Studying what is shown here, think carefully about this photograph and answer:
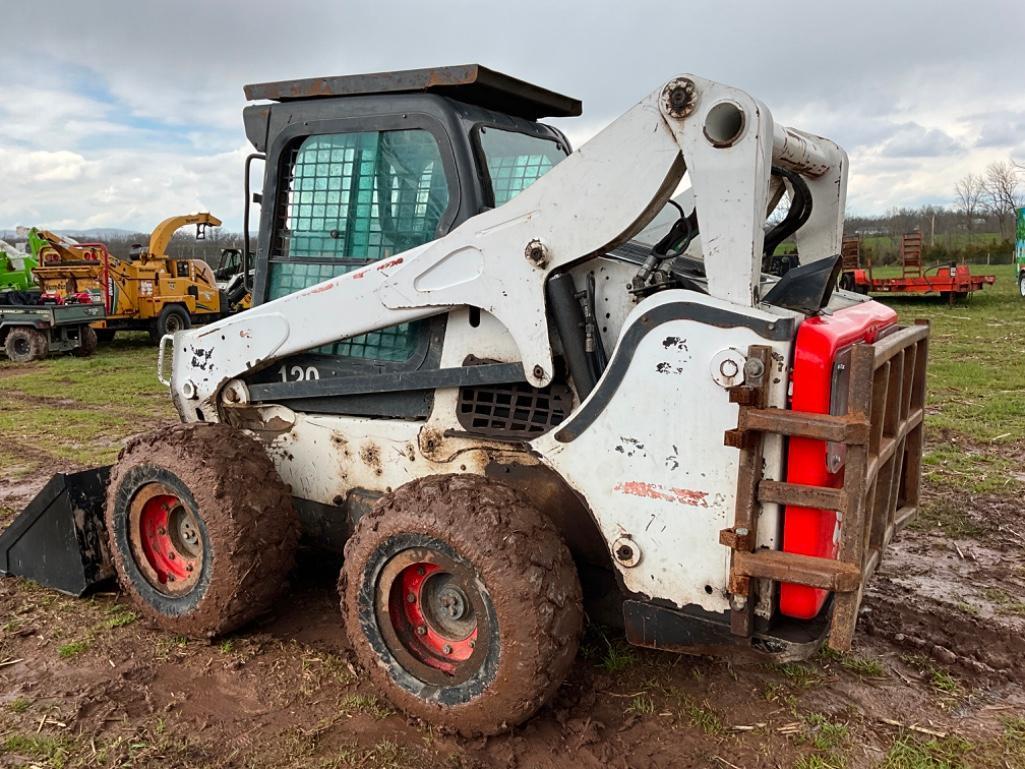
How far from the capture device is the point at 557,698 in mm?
3469

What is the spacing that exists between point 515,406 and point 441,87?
1.40 m

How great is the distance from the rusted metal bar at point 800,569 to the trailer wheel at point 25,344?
15702 mm

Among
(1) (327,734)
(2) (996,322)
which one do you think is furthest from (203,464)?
(2) (996,322)

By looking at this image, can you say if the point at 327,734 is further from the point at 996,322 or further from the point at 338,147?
the point at 996,322

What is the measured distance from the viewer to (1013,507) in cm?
582

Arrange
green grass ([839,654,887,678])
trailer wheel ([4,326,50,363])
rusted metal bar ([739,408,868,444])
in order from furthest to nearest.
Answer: trailer wheel ([4,326,50,363]), green grass ([839,654,887,678]), rusted metal bar ([739,408,868,444])

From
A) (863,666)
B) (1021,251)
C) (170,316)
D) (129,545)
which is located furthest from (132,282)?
(1021,251)

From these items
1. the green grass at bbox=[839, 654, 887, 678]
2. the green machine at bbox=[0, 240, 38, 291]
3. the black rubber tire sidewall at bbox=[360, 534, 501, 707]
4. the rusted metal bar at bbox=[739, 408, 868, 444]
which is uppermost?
the green machine at bbox=[0, 240, 38, 291]

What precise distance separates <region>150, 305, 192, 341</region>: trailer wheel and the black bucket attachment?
45.4ft

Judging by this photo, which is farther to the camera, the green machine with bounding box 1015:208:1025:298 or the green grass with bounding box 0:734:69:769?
the green machine with bounding box 1015:208:1025:298

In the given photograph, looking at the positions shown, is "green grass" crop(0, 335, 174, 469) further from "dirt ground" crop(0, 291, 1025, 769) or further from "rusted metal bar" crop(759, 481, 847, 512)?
"rusted metal bar" crop(759, 481, 847, 512)

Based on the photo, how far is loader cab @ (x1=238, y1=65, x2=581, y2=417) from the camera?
3736mm

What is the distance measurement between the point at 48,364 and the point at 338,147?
13.2 metres

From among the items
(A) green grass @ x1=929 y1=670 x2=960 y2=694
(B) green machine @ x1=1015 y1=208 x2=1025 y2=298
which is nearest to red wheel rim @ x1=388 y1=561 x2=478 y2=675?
(A) green grass @ x1=929 y1=670 x2=960 y2=694
